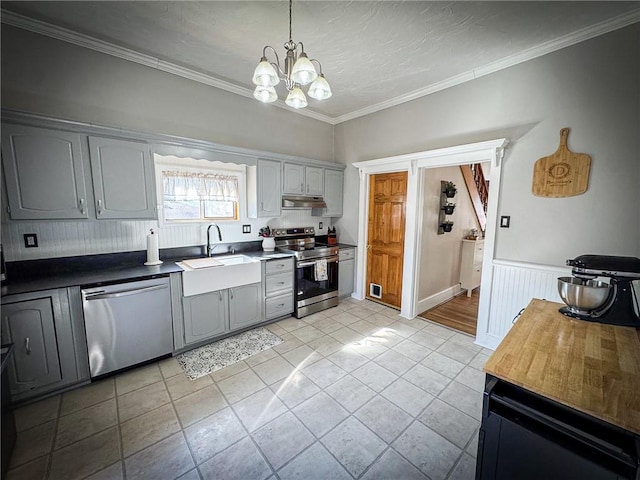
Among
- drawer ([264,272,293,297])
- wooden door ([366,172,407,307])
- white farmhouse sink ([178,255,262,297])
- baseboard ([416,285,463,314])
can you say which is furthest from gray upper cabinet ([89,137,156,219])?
baseboard ([416,285,463,314])

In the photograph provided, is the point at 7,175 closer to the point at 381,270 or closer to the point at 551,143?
the point at 381,270

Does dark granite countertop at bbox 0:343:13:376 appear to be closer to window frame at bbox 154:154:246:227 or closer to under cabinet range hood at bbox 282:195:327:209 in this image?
window frame at bbox 154:154:246:227

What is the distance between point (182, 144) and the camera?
9.03 feet

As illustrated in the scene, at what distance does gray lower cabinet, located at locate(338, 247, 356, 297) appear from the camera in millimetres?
4152

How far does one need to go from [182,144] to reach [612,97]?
390 centimetres

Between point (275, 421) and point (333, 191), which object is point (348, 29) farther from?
point (275, 421)

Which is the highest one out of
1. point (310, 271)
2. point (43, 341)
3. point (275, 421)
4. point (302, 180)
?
point (302, 180)

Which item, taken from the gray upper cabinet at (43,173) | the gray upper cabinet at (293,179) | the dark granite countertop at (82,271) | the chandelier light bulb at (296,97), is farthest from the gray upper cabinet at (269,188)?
the gray upper cabinet at (43,173)

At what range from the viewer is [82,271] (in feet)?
8.15

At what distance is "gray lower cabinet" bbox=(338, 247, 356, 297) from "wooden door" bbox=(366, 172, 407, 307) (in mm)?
262

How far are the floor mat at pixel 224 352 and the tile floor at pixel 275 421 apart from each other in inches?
4.0

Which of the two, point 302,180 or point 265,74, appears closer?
point 265,74

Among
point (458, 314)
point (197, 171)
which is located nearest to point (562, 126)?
point (458, 314)

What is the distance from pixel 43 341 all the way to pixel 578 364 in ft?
11.2
